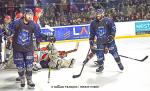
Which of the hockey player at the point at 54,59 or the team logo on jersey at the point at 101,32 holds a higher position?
the team logo on jersey at the point at 101,32

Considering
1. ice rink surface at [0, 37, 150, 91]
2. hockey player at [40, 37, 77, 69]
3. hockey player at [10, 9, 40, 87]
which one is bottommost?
ice rink surface at [0, 37, 150, 91]

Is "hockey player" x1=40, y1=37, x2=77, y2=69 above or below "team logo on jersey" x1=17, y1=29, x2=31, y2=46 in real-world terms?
below

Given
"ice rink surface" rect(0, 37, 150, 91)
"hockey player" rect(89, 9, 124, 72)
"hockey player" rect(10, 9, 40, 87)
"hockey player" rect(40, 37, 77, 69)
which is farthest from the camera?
"hockey player" rect(40, 37, 77, 69)

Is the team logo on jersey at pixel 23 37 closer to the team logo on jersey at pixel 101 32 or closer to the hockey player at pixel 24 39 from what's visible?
the hockey player at pixel 24 39

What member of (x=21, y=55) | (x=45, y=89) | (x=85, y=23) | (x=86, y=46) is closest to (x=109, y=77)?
(x=45, y=89)

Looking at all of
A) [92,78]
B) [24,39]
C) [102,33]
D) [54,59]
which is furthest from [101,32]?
[24,39]

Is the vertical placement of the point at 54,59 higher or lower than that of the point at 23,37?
lower

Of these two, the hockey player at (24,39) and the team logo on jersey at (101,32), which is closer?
the hockey player at (24,39)

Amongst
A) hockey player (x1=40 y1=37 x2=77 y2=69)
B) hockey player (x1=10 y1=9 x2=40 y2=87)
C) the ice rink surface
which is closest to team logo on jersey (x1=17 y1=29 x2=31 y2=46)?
hockey player (x1=10 y1=9 x2=40 y2=87)

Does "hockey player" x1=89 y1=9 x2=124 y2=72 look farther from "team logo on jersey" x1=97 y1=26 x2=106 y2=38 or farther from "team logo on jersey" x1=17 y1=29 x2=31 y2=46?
"team logo on jersey" x1=17 y1=29 x2=31 y2=46

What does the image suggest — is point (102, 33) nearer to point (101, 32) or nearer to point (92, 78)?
point (101, 32)

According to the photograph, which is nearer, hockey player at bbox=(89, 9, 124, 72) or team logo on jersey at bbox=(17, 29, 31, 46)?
team logo on jersey at bbox=(17, 29, 31, 46)

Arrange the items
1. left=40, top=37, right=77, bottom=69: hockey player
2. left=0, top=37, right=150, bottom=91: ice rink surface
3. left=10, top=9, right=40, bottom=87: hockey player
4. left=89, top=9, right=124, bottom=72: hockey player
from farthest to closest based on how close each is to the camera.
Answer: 1. left=40, top=37, right=77, bottom=69: hockey player
2. left=89, top=9, right=124, bottom=72: hockey player
3. left=0, top=37, right=150, bottom=91: ice rink surface
4. left=10, top=9, right=40, bottom=87: hockey player

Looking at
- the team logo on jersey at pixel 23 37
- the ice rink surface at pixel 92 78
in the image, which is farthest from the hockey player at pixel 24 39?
the ice rink surface at pixel 92 78
